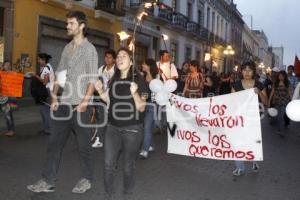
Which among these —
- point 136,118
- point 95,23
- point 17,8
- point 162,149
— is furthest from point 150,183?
point 95,23

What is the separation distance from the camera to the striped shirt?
527 cm

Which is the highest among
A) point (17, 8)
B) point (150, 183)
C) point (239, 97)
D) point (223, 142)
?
point (17, 8)

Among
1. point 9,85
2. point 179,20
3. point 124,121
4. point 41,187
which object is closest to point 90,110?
point 124,121

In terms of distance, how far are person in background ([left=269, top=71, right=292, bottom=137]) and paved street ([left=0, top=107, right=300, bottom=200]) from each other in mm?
2521

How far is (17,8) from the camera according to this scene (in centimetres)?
1580

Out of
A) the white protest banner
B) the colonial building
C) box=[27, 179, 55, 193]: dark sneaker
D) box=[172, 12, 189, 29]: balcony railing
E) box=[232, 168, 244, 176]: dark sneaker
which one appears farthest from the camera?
box=[172, 12, 189, 29]: balcony railing

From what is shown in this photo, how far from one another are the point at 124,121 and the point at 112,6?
57.8ft

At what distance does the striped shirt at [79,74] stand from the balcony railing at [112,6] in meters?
15.8

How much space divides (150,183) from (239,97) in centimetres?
179

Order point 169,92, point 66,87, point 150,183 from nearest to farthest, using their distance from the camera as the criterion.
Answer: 1. point 66,87
2. point 150,183
3. point 169,92

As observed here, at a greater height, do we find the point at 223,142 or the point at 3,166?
the point at 223,142

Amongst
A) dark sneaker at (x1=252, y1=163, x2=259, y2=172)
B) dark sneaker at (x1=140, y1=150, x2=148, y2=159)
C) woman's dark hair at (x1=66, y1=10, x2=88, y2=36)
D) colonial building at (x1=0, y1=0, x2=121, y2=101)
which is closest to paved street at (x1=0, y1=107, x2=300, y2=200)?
dark sneaker at (x1=252, y1=163, x2=259, y2=172)

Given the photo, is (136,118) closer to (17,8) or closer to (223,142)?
(223,142)

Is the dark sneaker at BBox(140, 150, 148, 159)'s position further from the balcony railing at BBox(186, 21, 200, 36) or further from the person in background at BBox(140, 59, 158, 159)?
the balcony railing at BBox(186, 21, 200, 36)
